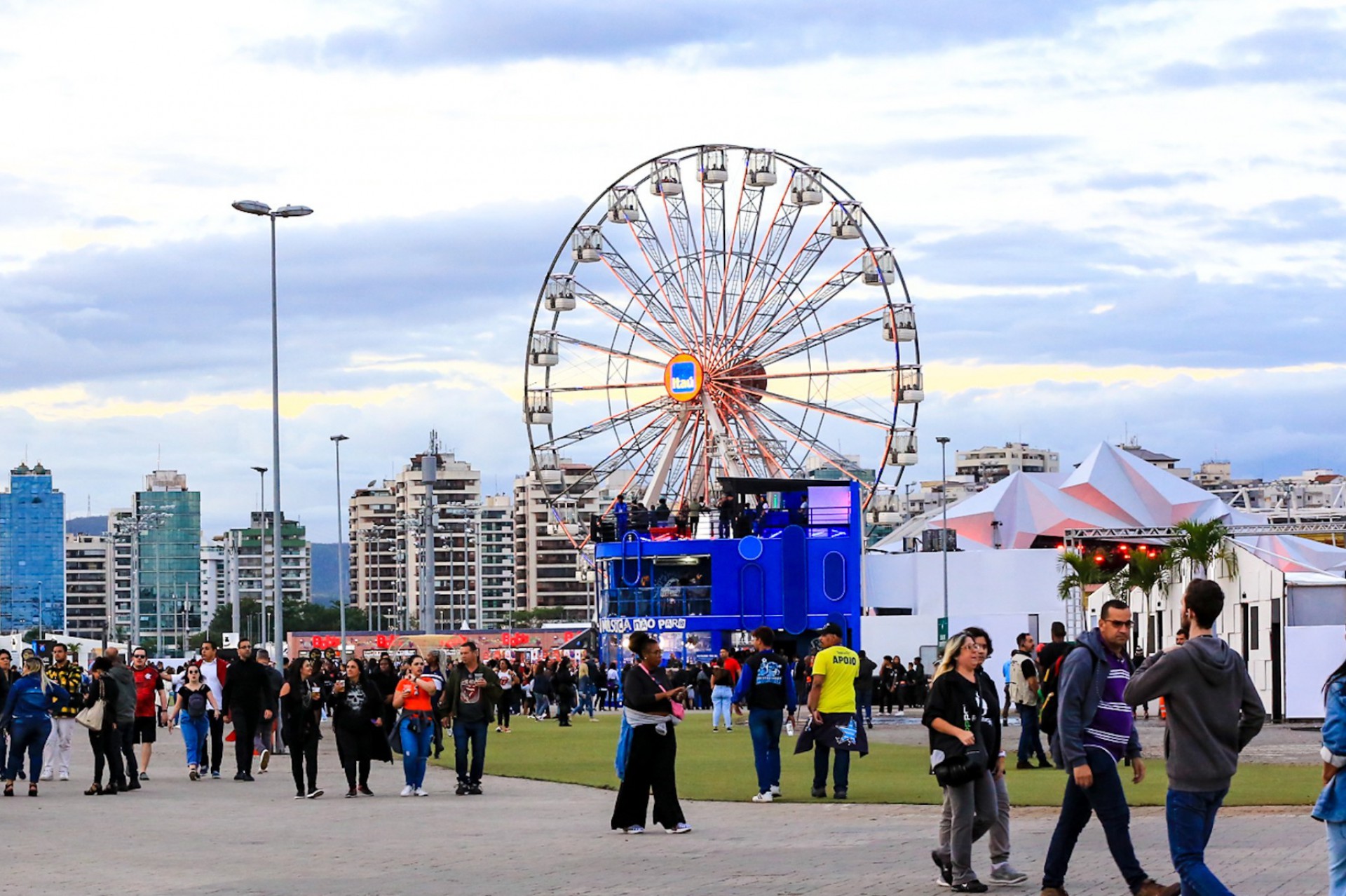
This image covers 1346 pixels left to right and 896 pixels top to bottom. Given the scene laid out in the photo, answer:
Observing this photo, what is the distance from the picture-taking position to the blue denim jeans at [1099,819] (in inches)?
412

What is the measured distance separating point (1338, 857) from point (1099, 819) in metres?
2.18

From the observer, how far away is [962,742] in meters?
11.8

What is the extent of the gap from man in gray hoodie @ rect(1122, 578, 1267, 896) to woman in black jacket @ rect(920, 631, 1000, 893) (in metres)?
2.56

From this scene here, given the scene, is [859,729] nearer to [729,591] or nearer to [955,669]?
[955,669]

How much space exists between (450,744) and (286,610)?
170202mm

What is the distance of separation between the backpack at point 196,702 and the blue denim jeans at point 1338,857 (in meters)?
17.3

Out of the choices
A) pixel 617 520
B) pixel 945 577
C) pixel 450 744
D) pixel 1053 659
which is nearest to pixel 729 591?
pixel 617 520

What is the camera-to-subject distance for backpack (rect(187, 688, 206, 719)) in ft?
77.4

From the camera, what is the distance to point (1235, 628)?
125ft

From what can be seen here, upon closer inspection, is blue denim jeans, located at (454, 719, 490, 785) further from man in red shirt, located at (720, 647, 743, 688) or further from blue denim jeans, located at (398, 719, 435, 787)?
man in red shirt, located at (720, 647, 743, 688)

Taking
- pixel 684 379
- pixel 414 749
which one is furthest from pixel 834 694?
pixel 684 379

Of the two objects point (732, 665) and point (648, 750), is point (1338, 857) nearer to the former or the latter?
point (648, 750)

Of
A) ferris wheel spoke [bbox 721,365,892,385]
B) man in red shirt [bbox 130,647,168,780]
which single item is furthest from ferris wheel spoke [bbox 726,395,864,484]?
man in red shirt [bbox 130,647,168,780]

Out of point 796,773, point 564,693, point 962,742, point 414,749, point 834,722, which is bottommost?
point 564,693
